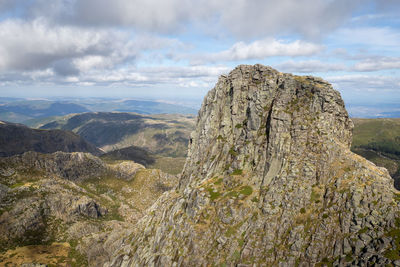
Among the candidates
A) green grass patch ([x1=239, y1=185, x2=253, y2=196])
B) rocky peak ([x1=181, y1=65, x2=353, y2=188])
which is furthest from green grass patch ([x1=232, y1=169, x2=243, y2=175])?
green grass patch ([x1=239, y1=185, x2=253, y2=196])

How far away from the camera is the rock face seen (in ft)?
147

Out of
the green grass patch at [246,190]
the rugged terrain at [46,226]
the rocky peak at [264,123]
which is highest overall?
the rocky peak at [264,123]

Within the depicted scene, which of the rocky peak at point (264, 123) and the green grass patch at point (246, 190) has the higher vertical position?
the rocky peak at point (264, 123)

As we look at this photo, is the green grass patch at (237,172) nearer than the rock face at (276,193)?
No

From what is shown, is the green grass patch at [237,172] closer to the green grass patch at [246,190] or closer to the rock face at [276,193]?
the rock face at [276,193]

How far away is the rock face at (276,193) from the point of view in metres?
44.8

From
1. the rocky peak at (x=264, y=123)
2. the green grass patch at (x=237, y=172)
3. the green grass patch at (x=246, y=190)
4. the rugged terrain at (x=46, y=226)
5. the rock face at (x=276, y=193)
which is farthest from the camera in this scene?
the rugged terrain at (x=46, y=226)

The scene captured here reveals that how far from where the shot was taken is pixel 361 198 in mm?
46188

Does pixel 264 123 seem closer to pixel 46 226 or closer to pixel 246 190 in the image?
pixel 246 190

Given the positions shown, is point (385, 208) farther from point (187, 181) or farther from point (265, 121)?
point (187, 181)

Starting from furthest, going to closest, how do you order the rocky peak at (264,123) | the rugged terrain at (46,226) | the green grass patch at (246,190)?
the rugged terrain at (46,226)
the rocky peak at (264,123)
the green grass patch at (246,190)

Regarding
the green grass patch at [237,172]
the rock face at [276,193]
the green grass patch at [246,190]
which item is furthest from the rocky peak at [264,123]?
the green grass patch at [246,190]

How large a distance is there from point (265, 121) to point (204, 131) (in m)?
24.5

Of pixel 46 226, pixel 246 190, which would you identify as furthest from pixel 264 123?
pixel 46 226
